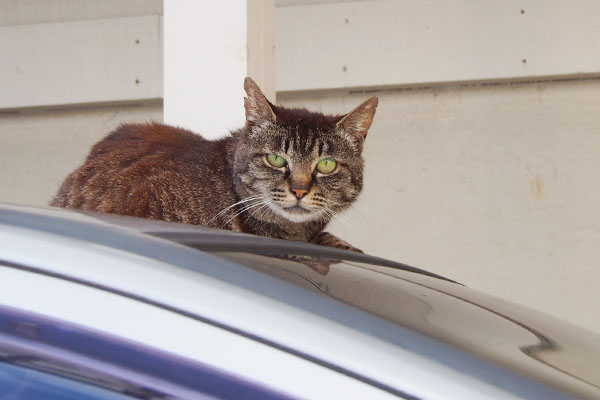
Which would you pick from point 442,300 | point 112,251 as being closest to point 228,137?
point 442,300

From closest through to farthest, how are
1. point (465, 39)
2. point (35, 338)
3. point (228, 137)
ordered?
point (35, 338) → point (228, 137) → point (465, 39)

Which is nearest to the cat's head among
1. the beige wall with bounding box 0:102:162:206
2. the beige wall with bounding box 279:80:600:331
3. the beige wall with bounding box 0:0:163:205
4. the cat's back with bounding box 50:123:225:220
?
the cat's back with bounding box 50:123:225:220

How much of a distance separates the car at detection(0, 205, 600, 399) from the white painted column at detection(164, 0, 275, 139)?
2.11 meters

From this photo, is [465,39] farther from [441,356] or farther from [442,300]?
[441,356]

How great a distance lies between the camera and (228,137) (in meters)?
2.88

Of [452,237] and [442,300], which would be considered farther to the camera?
[452,237]

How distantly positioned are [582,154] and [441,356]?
3.98 metres

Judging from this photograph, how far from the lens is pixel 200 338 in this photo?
78 centimetres

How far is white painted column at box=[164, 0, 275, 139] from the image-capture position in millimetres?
2959

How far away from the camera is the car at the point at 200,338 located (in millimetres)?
766

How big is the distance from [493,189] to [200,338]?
13.1ft

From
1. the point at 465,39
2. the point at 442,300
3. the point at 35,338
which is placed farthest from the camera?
the point at 465,39

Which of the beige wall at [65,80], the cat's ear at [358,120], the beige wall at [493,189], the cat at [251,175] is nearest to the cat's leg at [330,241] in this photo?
the cat at [251,175]

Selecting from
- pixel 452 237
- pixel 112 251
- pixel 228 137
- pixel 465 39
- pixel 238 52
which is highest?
pixel 465 39
